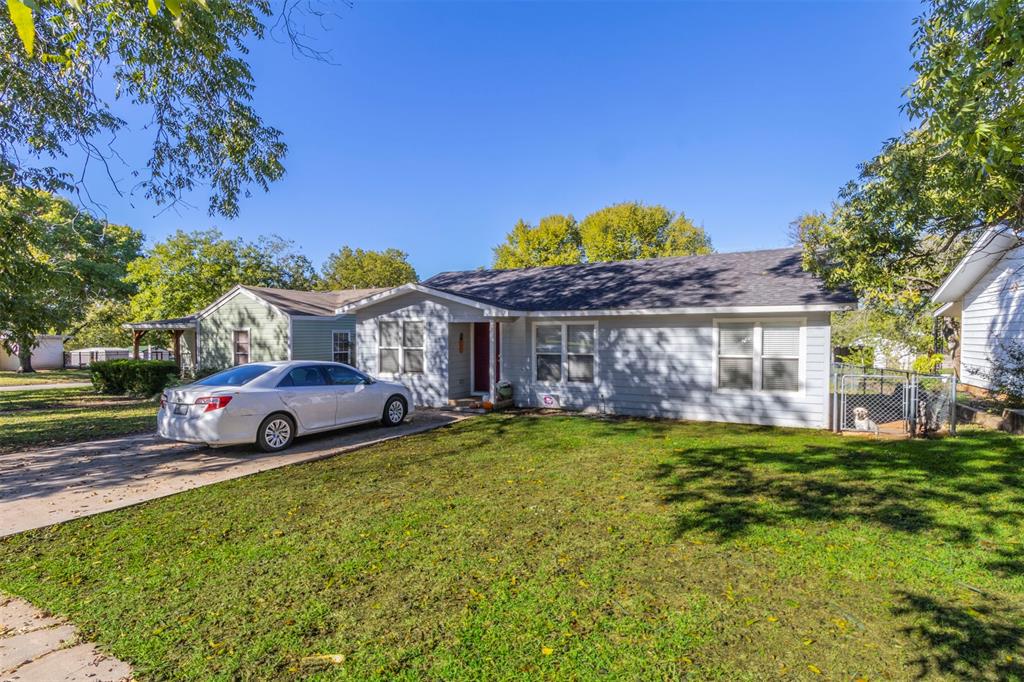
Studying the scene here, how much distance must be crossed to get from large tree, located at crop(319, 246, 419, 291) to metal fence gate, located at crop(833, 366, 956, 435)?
40.7 m

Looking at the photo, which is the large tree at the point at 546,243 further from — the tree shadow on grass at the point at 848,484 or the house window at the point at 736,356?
the tree shadow on grass at the point at 848,484

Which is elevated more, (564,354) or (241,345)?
(241,345)

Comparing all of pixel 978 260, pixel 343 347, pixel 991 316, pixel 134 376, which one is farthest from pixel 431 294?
pixel 991 316

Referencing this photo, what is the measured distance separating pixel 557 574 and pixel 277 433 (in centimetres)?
616

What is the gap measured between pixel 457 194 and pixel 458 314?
14.6m

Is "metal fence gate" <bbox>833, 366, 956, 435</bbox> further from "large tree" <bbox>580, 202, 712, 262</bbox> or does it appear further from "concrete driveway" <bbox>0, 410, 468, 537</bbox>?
"large tree" <bbox>580, 202, 712, 262</bbox>

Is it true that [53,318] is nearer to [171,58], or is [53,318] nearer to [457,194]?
[171,58]

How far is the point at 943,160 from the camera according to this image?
761 cm

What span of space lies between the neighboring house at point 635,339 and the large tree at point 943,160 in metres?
1.11

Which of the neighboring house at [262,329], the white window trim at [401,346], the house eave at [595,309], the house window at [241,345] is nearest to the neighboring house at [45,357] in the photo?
the neighboring house at [262,329]

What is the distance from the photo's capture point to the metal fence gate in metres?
9.36

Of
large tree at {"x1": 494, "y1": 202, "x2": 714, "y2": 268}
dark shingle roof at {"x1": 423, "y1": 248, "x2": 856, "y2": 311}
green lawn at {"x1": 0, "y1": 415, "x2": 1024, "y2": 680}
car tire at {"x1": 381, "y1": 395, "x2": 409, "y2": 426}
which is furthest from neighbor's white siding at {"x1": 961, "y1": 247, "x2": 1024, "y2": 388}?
large tree at {"x1": 494, "y1": 202, "x2": 714, "y2": 268}

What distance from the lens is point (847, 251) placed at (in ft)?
32.1

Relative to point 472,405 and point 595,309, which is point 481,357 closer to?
point 472,405
